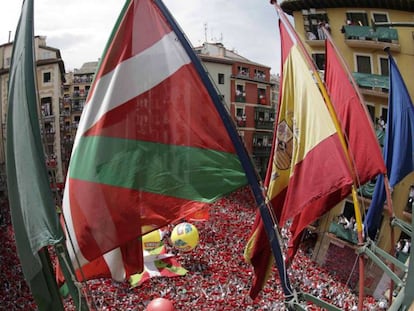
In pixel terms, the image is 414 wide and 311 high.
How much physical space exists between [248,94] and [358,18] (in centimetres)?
1485

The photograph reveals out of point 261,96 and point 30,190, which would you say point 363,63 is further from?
point 30,190

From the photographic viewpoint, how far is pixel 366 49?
838 inches

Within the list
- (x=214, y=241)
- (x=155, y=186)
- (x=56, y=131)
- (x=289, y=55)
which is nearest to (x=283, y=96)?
(x=289, y=55)

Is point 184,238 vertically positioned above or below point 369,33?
below

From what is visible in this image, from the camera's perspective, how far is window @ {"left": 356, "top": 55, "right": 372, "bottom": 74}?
21.3 m

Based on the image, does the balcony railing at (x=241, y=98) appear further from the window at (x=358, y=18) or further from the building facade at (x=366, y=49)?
the window at (x=358, y=18)

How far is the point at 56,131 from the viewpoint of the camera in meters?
29.3

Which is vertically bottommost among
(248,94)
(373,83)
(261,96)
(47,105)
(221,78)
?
(47,105)

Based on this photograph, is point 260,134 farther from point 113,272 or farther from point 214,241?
point 113,272

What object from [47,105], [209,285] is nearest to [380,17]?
[209,285]

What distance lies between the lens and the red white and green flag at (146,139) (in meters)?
5.59

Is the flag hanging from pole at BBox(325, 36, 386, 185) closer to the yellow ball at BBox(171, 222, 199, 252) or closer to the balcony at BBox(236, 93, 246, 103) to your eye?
the yellow ball at BBox(171, 222, 199, 252)

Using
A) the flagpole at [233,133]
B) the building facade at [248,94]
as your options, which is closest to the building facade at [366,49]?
the building facade at [248,94]

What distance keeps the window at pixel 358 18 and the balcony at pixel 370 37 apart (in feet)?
1.41
